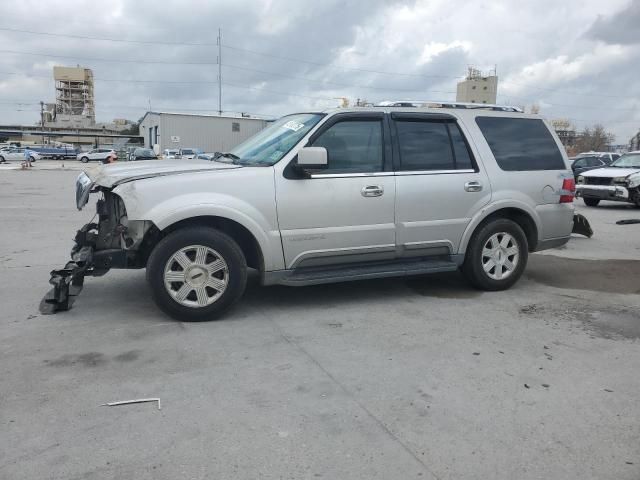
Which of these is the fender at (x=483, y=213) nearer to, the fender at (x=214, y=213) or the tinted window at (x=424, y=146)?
the tinted window at (x=424, y=146)

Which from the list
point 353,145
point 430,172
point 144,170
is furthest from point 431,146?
point 144,170

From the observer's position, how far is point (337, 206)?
5.19m

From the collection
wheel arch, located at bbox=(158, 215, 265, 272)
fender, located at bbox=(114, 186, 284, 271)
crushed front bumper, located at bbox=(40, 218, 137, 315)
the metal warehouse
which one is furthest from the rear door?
the metal warehouse

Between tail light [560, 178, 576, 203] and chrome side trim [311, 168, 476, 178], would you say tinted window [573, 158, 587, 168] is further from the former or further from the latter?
chrome side trim [311, 168, 476, 178]

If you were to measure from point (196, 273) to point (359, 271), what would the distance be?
1567 mm

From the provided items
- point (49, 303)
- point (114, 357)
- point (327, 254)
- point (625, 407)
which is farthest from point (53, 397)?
point (625, 407)

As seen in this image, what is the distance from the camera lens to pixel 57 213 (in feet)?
A: 41.6

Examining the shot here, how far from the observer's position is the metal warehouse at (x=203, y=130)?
199 ft

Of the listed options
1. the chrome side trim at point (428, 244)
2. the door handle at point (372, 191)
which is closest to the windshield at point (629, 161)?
the chrome side trim at point (428, 244)

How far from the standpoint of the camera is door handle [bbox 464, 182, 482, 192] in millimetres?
5797

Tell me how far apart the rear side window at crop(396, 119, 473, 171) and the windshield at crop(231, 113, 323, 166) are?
941mm

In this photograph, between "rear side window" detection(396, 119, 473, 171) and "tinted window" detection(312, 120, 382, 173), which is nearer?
"tinted window" detection(312, 120, 382, 173)

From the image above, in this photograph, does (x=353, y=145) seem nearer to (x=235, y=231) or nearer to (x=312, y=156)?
(x=312, y=156)

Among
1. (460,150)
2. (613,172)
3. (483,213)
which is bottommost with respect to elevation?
(483,213)
